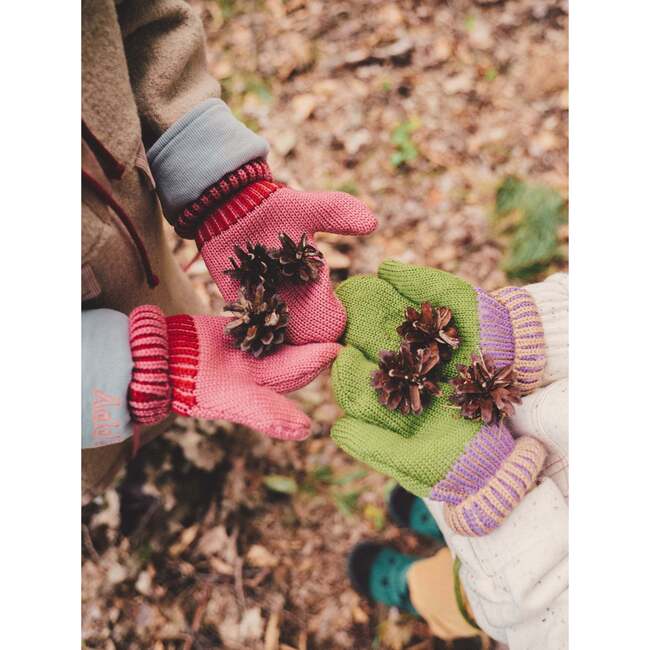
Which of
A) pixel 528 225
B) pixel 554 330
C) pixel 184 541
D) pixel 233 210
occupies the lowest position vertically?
pixel 184 541

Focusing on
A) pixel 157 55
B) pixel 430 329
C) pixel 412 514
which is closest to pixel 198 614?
pixel 412 514

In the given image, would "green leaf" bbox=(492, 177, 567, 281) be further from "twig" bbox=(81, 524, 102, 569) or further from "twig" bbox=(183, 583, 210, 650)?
"twig" bbox=(81, 524, 102, 569)

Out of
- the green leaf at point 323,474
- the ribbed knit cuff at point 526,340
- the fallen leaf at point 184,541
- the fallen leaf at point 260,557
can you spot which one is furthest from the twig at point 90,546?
the ribbed knit cuff at point 526,340

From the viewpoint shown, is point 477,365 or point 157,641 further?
point 157,641

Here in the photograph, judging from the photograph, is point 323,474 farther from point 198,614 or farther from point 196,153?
point 196,153

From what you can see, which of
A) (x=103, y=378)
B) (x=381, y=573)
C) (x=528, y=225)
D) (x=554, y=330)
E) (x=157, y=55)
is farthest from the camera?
(x=528, y=225)
